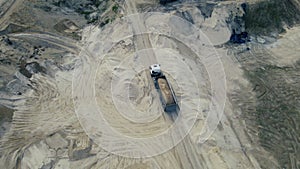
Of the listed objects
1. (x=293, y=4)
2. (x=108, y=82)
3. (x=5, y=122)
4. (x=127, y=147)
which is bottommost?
(x=127, y=147)

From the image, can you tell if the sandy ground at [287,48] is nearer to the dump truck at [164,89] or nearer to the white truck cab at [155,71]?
the dump truck at [164,89]

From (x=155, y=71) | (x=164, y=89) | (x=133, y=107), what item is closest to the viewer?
(x=133, y=107)

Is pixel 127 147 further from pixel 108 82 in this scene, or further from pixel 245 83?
pixel 245 83

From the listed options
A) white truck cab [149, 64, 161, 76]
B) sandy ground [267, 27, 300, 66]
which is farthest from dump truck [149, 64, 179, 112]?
sandy ground [267, 27, 300, 66]

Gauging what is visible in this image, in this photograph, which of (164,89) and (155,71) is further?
(155,71)

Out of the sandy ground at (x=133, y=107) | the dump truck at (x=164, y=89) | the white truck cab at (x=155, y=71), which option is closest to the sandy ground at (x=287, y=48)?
the sandy ground at (x=133, y=107)

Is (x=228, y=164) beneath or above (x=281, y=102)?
beneath

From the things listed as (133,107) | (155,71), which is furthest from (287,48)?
(133,107)

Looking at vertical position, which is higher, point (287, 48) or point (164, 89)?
point (287, 48)

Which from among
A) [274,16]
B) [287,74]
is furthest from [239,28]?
[287,74]

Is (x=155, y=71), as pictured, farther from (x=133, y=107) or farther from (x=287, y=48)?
(x=287, y=48)
